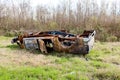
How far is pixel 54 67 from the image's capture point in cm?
610

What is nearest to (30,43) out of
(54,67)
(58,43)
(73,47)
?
(58,43)

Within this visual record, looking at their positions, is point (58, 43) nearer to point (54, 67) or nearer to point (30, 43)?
point (30, 43)

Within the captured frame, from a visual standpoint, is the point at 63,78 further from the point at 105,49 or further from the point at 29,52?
the point at 105,49

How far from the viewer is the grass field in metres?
5.33

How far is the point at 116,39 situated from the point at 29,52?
254 inches

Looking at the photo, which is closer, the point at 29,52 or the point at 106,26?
the point at 29,52

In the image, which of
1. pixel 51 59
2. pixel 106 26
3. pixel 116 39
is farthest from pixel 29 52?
pixel 106 26

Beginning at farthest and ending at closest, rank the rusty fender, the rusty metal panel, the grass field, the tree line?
1. the tree line
2. the rusty metal panel
3. the rusty fender
4. the grass field

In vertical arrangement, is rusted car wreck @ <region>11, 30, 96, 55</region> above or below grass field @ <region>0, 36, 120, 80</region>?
above

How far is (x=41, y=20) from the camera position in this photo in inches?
641

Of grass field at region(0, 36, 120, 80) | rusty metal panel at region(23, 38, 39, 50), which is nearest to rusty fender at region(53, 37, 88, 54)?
grass field at region(0, 36, 120, 80)

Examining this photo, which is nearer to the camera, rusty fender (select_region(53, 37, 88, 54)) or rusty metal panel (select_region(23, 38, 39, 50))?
rusty fender (select_region(53, 37, 88, 54))

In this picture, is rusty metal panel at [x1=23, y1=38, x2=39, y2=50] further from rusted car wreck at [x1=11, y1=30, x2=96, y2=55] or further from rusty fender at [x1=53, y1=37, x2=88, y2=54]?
rusty fender at [x1=53, y1=37, x2=88, y2=54]

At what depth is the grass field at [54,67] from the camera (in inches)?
210
